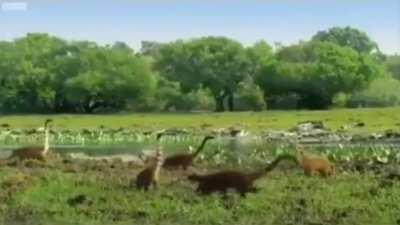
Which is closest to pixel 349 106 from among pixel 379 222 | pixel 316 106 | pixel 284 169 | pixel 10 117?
pixel 316 106

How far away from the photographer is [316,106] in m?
83.1

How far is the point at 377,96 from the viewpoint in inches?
3425

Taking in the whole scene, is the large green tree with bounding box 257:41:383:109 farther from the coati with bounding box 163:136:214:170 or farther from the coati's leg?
the coati's leg

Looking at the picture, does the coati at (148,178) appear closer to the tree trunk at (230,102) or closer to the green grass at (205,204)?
the green grass at (205,204)

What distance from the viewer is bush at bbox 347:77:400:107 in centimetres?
8556

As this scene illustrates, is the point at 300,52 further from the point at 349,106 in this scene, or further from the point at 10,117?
the point at 10,117

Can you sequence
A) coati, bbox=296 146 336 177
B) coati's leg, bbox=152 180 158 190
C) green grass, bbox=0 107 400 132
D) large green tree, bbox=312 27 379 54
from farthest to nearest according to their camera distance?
large green tree, bbox=312 27 379 54, green grass, bbox=0 107 400 132, coati, bbox=296 146 336 177, coati's leg, bbox=152 180 158 190

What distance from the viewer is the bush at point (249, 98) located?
83750 millimetres

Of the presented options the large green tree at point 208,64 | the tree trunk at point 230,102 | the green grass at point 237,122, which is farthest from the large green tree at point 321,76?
the green grass at point 237,122

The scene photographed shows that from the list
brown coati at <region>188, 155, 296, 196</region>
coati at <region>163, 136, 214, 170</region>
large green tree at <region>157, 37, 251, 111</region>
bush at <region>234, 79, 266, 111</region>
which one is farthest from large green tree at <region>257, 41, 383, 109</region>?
brown coati at <region>188, 155, 296, 196</region>

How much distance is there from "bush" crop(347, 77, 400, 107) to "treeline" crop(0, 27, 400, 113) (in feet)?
0.26

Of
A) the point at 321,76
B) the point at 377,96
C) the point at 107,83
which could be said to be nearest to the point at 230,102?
the point at 321,76

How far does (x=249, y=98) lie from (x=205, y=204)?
68.7 metres

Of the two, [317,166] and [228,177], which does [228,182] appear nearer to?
[228,177]
